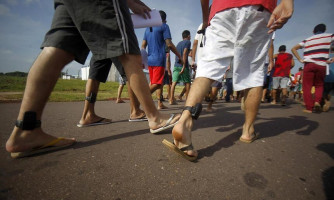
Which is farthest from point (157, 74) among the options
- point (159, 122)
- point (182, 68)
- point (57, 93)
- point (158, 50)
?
point (57, 93)

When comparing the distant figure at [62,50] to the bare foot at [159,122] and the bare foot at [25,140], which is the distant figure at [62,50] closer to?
the bare foot at [25,140]

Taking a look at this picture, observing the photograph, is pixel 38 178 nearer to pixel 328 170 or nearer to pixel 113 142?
pixel 113 142

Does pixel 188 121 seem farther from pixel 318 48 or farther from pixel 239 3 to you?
pixel 318 48

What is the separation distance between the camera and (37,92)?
115 cm

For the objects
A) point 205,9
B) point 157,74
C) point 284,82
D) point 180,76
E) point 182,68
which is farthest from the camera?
point 284,82

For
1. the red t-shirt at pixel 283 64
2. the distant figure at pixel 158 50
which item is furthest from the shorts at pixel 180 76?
the red t-shirt at pixel 283 64

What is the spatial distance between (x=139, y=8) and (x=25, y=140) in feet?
5.06

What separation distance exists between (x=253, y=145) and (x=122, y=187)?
1302mm

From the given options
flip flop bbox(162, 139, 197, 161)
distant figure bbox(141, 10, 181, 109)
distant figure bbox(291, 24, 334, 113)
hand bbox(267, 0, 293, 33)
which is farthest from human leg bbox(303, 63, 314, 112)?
flip flop bbox(162, 139, 197, 161)

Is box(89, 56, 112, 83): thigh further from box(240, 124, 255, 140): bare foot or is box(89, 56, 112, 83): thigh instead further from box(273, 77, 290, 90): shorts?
box(273, 77, 290, 90): shorts

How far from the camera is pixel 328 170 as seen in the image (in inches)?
44.1

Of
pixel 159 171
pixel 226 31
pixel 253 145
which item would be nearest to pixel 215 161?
pixel 159 171

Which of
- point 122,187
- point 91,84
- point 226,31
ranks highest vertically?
point 226,31

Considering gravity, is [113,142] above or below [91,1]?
below
